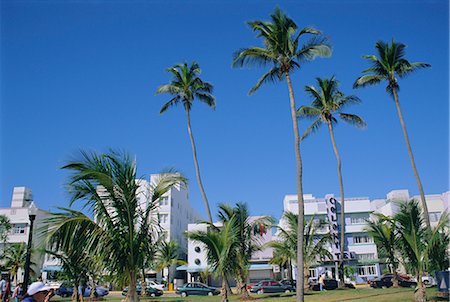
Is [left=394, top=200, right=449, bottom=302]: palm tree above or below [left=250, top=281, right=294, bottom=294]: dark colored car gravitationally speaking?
above

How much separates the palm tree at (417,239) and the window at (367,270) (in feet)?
128

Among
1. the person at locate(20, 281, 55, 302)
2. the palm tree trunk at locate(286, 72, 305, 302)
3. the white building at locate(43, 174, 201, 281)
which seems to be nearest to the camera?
the person at locate(20, 281, 55, 302)

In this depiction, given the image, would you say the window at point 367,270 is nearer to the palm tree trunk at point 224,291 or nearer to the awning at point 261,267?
the awning at point 261,267

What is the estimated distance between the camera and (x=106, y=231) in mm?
10562

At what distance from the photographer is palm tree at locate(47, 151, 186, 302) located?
10.1 metres

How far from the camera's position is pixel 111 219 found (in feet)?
35.1

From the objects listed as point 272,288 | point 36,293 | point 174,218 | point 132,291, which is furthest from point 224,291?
point 174,218

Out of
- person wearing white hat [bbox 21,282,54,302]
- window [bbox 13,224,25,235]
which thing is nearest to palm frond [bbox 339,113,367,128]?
person wearing white hat [bbox 21,282,54,302]

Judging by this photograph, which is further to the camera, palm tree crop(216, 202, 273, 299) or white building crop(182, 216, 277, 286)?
white building crop(182, 216, 277, 286)

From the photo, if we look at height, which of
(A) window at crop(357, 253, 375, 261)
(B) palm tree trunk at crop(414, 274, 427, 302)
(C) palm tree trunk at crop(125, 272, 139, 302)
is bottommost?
(B) palm tree trunk at crop(414, 274, 427, 302)

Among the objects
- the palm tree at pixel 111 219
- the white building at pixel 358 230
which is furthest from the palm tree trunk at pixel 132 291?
the white building at pixel 358 230

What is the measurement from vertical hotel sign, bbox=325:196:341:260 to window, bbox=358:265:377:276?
5.24 meters

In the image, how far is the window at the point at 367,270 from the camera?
2118 inches

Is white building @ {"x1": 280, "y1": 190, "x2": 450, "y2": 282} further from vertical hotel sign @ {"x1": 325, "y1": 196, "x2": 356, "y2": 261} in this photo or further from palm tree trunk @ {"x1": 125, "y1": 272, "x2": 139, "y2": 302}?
palm tree trunk @ {"x1": 125, "y1": 272, "x2": 139, "y2": 302}
